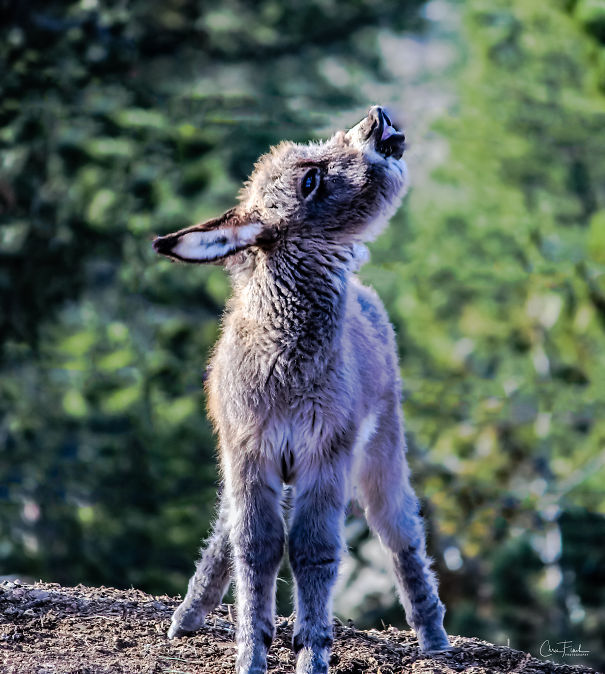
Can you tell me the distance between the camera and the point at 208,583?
5.14 m

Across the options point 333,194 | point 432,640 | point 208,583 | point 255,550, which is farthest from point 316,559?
point 333,194

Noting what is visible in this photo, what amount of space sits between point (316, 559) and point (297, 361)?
2.90 feet

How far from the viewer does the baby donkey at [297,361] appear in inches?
170

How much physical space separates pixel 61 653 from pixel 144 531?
8.42 m

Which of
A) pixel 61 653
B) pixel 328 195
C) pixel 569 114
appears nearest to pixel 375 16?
pixel 569 114

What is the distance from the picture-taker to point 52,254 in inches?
507

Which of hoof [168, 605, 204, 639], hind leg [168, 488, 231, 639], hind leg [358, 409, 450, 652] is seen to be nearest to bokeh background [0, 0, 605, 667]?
hind leg [358, 409, 450, 652]

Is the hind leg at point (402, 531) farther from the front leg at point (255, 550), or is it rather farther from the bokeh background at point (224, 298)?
the bokeh background at point (224, 298)

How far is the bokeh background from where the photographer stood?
1280 cm

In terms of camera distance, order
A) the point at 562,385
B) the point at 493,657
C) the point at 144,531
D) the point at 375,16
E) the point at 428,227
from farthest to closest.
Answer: the point at 428,227 → the point at 375,16 → the point at 562,385 → the point at 144,531 → the point at 493,657

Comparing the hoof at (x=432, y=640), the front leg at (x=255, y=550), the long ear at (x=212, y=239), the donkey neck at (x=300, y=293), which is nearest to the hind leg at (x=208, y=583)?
the front leg at (x=255, y=550)

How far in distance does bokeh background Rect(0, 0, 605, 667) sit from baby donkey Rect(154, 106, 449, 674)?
685 cm

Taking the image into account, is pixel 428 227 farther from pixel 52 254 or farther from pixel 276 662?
pixel 276 662

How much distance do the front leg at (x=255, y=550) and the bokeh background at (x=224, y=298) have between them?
748 centimetres
